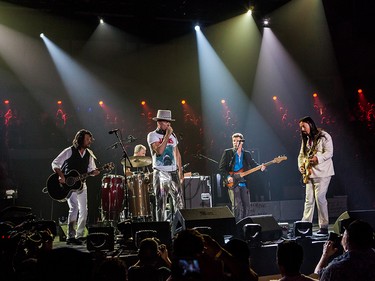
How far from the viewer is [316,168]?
9.12 metres

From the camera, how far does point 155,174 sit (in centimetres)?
867

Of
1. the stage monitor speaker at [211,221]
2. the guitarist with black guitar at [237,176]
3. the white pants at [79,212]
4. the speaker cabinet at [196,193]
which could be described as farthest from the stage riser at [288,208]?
the white pants at [79,212]

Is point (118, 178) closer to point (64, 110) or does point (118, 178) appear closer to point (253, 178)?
point (253, 178)

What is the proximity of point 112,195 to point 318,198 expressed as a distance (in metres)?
4.36

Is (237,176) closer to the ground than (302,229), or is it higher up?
higher up

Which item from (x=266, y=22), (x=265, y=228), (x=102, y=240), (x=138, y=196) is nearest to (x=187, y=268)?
(x=102, y=240)

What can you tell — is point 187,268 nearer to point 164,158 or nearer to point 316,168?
point 164,158

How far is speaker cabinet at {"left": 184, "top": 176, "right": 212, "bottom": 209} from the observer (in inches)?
464

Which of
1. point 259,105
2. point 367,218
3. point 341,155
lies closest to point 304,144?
point 367,218

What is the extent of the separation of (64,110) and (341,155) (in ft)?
37.5

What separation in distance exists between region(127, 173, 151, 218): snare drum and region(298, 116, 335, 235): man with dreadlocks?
133 inches

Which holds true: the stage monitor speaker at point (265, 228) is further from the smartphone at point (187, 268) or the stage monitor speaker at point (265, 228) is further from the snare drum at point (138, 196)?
the smartphone at point (187, 268)

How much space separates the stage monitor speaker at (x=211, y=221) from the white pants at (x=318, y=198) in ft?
6.67

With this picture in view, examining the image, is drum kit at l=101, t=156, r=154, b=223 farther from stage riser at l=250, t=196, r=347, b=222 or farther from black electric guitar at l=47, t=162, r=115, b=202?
stage riser at l=250, t=196, r=347, b=222
